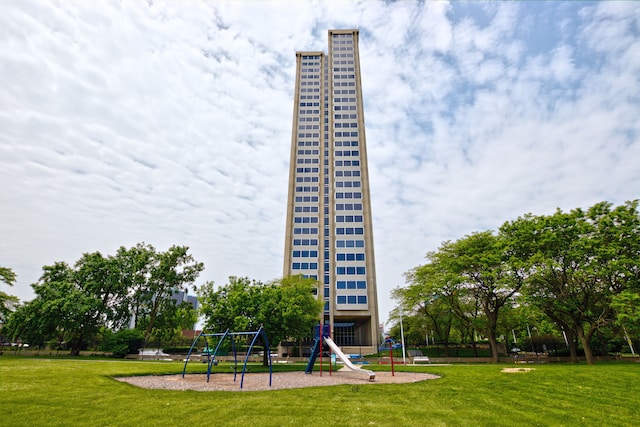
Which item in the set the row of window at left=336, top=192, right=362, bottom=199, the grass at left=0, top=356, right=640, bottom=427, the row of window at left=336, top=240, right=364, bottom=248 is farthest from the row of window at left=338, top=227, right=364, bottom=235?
the grass at left=0, top=356, right=640, bottom=427

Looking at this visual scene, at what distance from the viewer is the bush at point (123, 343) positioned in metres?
40.5

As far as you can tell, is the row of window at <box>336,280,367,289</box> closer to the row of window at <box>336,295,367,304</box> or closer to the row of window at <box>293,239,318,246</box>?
the row of window at <box>336,295,367,304</box>

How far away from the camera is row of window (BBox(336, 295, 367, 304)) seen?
67.2m

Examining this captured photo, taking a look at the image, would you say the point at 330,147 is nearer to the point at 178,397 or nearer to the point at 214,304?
the point at 214,304

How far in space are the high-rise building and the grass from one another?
50341mm

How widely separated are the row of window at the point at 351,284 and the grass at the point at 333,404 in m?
51.8

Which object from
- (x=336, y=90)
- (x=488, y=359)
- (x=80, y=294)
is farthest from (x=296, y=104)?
(x=488, y=359)

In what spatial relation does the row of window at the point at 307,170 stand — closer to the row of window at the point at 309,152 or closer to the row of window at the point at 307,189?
the row of window at the point at 309,152

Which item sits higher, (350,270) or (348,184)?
(348,184)

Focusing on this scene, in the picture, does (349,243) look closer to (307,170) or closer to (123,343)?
(307,170)

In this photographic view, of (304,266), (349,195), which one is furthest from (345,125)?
(304,266)

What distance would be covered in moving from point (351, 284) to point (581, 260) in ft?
144

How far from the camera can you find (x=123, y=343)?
41.2 m

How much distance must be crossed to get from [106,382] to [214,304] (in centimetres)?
1229
